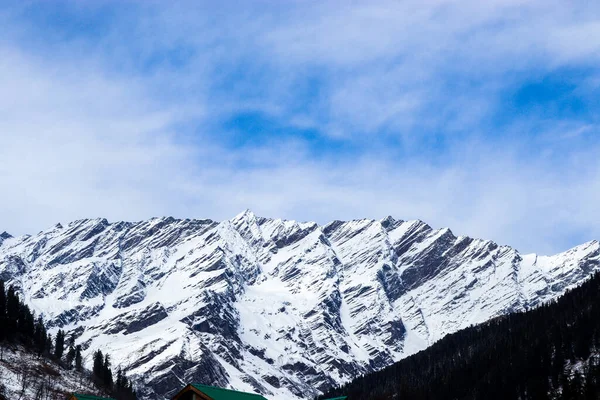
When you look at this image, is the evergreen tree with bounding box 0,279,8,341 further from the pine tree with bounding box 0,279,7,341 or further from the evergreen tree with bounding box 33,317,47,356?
the evergreen tree with bounding box 33,317,47,356

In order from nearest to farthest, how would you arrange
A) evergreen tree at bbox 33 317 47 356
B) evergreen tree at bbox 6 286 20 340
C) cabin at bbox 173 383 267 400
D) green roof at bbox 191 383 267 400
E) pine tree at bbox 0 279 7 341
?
cabin at bbox 173 383 267 400 < green roof at bbox 191 383 267 400 < pine tree at bbox 0 279 7 341 < evergreen tree at bbox 6 286 20 340 < evergreen tree at bbox 33 317 47 356

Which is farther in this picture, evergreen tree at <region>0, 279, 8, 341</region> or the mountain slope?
evergreen tree at <region>0, 279, 8, 341</region>

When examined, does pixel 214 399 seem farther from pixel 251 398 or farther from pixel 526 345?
pixel 526 345

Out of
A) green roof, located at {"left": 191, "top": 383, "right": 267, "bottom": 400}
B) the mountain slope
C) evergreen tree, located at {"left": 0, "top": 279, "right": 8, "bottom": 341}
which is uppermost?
evergreen tree, located at {"left": 0, "top": 279, "right": 8, "bottom": 341}

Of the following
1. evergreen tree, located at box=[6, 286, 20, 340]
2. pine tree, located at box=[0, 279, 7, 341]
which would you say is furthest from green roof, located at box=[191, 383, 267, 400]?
evergreen tree, located at box=[6, 286, 20, 340]

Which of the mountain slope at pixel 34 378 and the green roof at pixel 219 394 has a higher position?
the mountain slope at pixel 34 378

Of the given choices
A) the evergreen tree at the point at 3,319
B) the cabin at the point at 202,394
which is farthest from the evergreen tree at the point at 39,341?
the cabin at the point at 202,394

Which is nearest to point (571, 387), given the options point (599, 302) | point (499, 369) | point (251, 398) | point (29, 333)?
point (499, 369)

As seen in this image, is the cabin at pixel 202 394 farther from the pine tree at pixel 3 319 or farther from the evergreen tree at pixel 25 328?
the evergreen tree at pixel 25 328

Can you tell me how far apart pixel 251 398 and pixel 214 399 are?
6.71 meters

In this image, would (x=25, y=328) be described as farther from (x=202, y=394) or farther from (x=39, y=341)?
(x=202, y=394)

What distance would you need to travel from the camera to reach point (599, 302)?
655 ft

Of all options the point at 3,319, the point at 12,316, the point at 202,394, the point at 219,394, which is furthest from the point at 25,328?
the point at 202,394

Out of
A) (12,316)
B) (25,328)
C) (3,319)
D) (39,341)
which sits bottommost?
(3,319)
